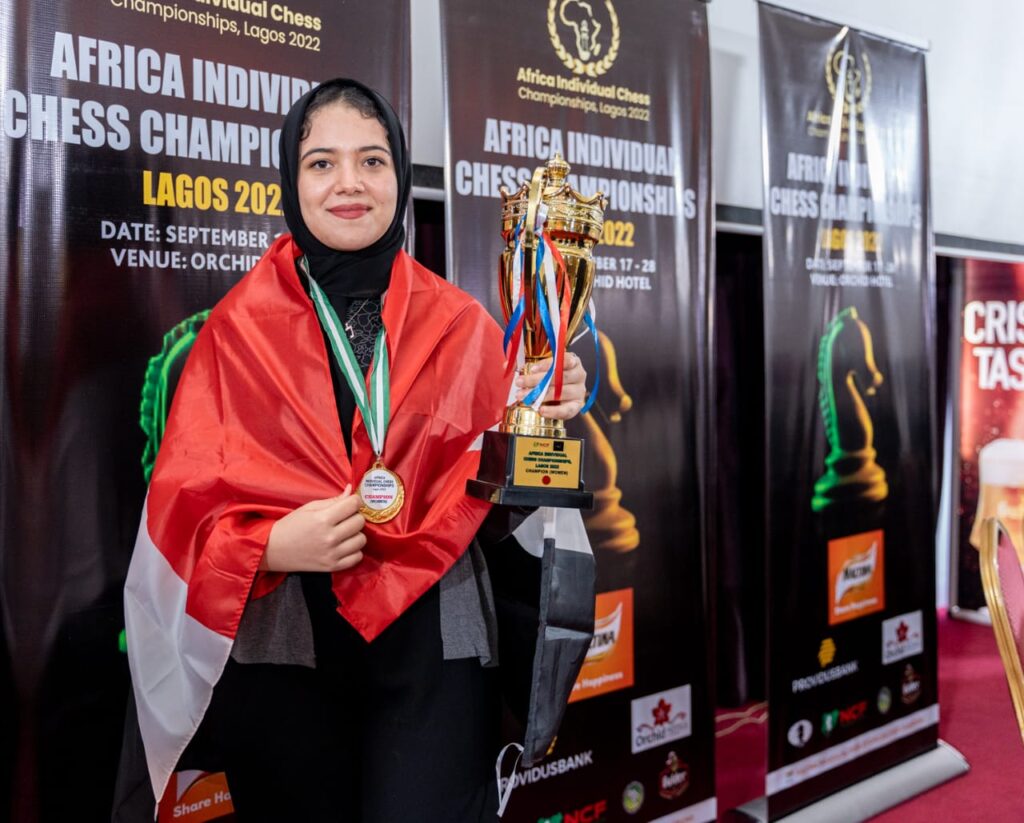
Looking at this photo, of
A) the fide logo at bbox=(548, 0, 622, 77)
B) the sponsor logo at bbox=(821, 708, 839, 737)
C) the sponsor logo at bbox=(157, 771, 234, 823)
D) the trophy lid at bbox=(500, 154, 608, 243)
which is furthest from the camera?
the sponsor logo at bbox=(821, 708, 839, 737)

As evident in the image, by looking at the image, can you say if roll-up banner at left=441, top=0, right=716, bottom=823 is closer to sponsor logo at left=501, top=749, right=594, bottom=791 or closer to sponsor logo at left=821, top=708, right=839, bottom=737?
sponsor logo at left=501, top=749, right=594, bottom=791

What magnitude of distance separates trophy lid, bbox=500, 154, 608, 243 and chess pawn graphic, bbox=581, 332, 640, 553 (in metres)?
1.13

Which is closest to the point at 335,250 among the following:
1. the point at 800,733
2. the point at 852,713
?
the point at 800,733

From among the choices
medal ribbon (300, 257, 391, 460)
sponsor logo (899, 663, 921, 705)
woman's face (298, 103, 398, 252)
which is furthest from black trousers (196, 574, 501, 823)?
sponsor logo (899, 663, 921, 705)

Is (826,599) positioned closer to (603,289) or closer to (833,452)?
(833,452)

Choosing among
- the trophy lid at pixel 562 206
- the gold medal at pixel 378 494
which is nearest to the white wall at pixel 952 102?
the trophy lid at pixel 562 206

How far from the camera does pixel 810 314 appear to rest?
3.01m

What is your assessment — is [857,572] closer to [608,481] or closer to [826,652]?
[826,652]

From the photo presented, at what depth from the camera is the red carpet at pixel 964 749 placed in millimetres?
2967

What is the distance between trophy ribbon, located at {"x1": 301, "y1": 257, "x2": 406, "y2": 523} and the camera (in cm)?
131

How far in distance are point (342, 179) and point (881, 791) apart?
2683 mm

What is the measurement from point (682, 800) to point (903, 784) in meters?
0.88

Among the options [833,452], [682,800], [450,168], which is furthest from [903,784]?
[450,168]

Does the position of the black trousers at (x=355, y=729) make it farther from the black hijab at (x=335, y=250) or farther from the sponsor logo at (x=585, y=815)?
the sponsor logo at (x=585, y=815)
